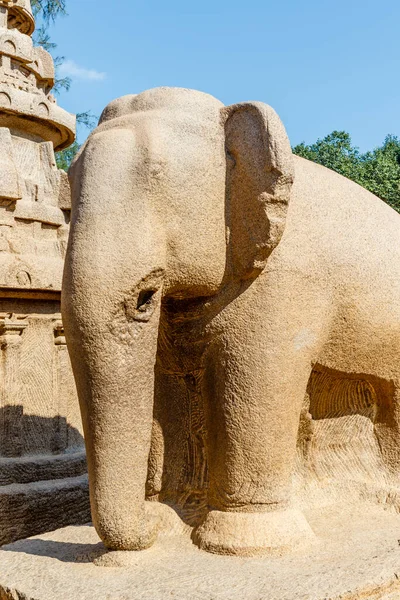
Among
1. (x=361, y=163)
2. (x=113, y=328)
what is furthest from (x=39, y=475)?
(x=361, y=163)

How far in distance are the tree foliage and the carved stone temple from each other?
40.8 feet

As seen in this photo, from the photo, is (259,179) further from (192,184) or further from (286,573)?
(286,573)

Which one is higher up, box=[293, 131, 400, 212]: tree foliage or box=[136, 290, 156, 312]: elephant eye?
box=[293, 131, 400, 212]: tree foliage

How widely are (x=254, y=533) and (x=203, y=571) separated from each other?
0.26m

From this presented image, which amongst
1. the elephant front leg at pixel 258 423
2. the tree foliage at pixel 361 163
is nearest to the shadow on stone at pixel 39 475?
the elephant front leg at pixel 258 423

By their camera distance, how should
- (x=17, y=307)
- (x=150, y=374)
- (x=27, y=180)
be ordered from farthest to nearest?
(x=27, y=180) < (x=17, y=307) < (x=150, y=374)

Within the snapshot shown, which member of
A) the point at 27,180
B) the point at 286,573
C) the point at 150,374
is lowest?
the point at 286,573

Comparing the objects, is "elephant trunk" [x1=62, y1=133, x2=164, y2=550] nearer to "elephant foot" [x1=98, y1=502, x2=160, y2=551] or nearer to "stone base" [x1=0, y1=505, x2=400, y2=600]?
"elephant foot" [x1=98, y1=502, x2=160, y2=551]

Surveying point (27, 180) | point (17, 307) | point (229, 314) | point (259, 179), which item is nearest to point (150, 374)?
point (229, 314)

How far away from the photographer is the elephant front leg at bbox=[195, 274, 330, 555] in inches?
98.8

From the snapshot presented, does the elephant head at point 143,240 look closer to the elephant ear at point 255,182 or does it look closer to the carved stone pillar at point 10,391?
the elephant ear at point 255,182

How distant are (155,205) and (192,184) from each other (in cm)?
16

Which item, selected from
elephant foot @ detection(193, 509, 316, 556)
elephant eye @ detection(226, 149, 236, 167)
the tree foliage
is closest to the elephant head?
elephant eye @ detection(226, 149, 236, 167)

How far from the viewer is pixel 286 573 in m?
2.28
